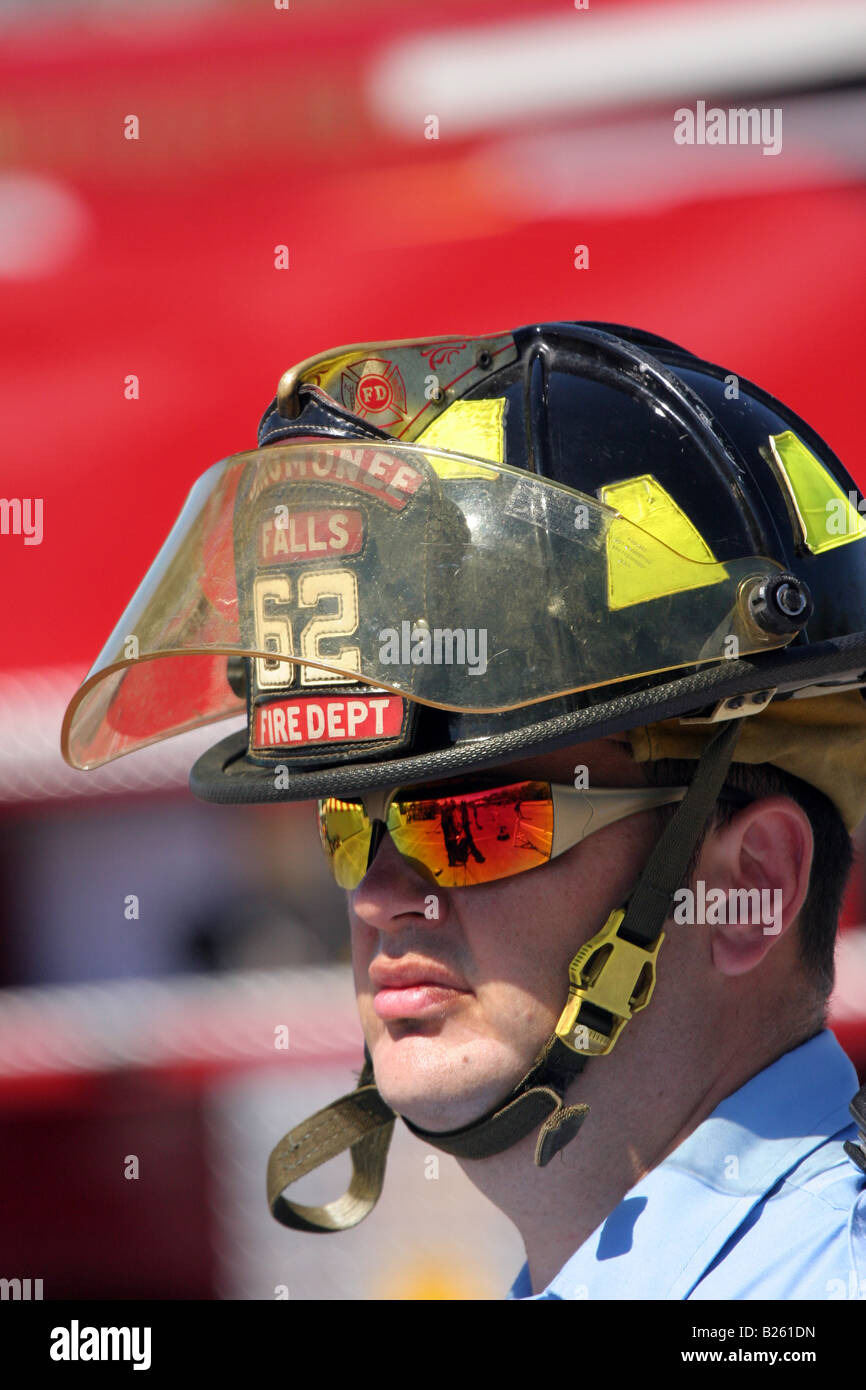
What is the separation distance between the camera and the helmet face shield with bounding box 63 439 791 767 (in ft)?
5.68

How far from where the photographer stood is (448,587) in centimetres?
175

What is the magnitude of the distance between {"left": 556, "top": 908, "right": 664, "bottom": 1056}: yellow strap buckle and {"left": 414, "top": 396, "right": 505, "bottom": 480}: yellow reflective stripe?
630 millimetres

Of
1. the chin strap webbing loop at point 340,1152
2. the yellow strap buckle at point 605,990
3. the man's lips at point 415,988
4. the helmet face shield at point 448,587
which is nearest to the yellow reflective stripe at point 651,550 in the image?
the helmet face shield at point 448,587

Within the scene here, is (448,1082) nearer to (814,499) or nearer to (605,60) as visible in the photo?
(814,499)

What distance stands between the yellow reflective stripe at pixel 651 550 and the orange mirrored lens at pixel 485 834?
0.27m

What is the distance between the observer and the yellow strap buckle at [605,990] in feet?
5.68

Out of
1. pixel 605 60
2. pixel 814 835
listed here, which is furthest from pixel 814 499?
pixel 605 60

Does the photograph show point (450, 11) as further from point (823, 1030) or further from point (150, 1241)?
point (150, 1241)

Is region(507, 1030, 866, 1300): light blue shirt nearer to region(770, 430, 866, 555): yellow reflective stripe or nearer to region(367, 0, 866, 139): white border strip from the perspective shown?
region(770, 430, 866, 555): yellow reflective stripe

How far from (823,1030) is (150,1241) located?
2.87 metres

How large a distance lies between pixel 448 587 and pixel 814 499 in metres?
0.53

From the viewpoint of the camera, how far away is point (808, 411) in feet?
12.3

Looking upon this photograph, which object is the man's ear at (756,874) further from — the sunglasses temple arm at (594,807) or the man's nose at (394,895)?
the man's nose at (394,895)
